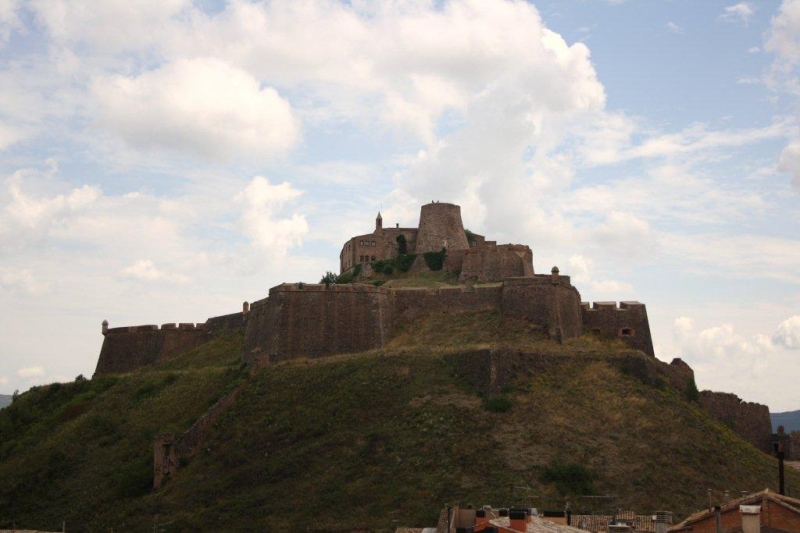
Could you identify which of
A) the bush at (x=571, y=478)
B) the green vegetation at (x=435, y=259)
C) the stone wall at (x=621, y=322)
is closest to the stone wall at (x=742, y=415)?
the stone wall at (x=621, y=322)

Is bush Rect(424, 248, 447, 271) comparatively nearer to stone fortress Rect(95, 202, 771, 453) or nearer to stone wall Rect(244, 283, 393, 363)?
stone fortress Rect(95, 202, 771, 453)

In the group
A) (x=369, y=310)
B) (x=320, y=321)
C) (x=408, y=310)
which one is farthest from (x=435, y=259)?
(x=320, y=321)

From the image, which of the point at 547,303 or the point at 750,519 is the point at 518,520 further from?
the point at 547,303

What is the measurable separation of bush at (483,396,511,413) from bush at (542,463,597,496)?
4.67 meters

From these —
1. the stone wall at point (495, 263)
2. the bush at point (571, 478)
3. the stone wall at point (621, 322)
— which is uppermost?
the stone wall at point (495, 263)

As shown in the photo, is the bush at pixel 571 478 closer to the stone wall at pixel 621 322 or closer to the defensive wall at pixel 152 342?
the stone wall at pixel 621 322

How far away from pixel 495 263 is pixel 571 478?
2657cm

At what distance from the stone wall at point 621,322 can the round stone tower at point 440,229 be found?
58.8 feet

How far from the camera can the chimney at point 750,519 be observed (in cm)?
2170

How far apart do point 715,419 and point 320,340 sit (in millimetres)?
20611

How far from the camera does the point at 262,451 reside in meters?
46.4

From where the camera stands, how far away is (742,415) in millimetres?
53938

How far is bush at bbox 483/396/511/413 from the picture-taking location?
151 ft

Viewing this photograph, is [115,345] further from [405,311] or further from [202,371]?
[405,311]
